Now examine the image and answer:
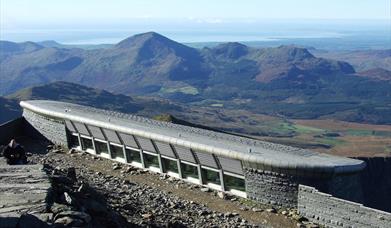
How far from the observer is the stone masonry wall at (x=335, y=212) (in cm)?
1614

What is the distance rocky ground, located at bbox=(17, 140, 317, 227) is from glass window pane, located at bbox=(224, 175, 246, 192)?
43 cm

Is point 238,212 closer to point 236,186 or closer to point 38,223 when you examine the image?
point 236,186

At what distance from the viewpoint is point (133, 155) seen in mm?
24484

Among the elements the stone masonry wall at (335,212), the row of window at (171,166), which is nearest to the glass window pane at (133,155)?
the row of window at (171,166)

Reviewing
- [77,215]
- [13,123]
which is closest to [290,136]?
[13,123]

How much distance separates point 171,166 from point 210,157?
263 centimetres

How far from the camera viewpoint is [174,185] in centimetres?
2172

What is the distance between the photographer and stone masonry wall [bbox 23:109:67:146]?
2761 cm

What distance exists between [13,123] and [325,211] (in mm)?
18336

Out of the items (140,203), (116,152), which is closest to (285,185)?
(140,203)

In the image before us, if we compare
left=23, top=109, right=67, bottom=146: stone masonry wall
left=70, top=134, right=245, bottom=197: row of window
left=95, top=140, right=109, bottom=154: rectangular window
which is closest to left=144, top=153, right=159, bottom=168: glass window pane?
left=70, top=134, right=245, bottom=197: row of window

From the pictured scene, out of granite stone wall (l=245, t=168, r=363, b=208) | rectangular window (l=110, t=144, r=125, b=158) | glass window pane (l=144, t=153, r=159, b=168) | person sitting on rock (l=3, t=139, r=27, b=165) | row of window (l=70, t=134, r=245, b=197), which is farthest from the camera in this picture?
rectangular window (l=110, t=144, r=125, b=158)

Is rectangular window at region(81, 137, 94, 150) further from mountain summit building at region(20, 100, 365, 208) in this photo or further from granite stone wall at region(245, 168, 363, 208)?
granite stone wall at region(245, 168, 363, 208)

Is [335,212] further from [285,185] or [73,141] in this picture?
[73,141]
